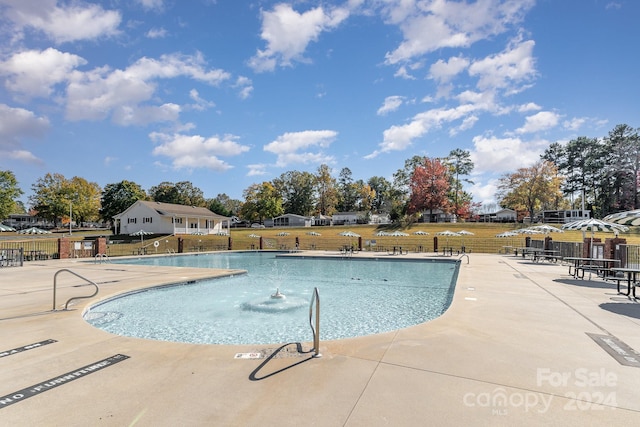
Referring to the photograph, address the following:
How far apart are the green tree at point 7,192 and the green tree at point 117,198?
11767 millimetres

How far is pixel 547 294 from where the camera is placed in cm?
890

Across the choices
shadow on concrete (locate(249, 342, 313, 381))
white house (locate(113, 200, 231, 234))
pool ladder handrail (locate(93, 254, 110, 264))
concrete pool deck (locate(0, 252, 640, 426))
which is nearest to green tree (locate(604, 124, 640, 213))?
concrete pool deck (locate(0, 252, 640, 426))

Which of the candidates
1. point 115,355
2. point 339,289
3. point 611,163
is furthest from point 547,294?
point 611,163

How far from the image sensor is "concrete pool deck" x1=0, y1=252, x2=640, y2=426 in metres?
2.90

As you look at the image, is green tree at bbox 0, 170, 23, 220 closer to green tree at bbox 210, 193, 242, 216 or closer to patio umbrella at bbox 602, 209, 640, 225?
green tree at bbox 210, 193, 242, 216

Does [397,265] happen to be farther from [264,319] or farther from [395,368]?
[395,368]

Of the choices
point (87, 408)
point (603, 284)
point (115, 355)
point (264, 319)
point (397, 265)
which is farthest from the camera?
point (397, 265)

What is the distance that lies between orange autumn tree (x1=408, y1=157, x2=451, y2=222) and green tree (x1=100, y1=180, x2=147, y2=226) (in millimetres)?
49822

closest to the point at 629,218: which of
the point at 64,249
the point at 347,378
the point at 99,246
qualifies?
the point at 347,378

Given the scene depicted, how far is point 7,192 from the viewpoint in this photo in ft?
154

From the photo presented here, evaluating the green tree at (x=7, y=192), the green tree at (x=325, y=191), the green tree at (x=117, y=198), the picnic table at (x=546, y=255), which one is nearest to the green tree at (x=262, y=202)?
the green tree at (x=325, y=191)

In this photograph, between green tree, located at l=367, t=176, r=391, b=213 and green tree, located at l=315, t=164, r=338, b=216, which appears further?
green tree, located at l=367, t=176, r=391, b=213

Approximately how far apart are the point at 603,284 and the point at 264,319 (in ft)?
37.6

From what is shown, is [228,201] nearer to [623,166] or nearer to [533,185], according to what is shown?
[533,185]
